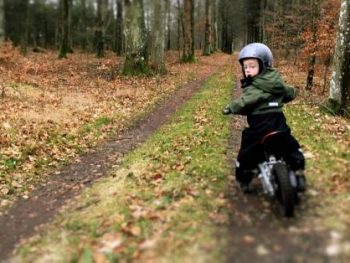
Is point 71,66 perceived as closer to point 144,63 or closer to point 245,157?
point 144,63

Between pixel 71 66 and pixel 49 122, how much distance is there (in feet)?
49.6

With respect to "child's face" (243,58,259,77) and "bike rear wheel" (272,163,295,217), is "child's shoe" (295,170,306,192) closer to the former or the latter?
"bike rear wheel" (272,163,295,217)

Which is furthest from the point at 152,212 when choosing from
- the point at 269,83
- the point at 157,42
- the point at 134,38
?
the point at 157,42

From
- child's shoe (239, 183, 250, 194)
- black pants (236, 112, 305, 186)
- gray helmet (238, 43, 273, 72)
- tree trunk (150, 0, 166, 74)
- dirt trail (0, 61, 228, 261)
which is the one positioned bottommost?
dirt trail (0, 61, 228, 261)

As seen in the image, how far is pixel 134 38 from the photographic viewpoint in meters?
22.0

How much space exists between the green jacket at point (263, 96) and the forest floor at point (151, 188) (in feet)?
4.34

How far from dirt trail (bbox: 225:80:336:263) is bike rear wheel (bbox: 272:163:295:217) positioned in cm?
14

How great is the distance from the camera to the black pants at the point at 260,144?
6477 mm

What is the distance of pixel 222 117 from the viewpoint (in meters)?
13.0

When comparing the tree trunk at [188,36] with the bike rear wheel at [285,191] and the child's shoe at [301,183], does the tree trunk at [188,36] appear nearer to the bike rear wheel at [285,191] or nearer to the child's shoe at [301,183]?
the child's shoe at [301,183]

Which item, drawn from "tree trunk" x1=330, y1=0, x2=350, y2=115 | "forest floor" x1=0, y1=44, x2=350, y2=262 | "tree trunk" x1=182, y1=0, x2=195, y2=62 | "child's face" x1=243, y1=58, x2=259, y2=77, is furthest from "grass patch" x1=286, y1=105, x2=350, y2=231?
"tree trunk" x1=182, y1=0, x2=195, y2=62

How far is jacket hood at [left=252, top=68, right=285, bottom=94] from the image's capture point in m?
6.59

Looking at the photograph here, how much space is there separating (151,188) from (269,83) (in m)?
2.76

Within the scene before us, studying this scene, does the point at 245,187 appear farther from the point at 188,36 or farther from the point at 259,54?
the point at 188,36
